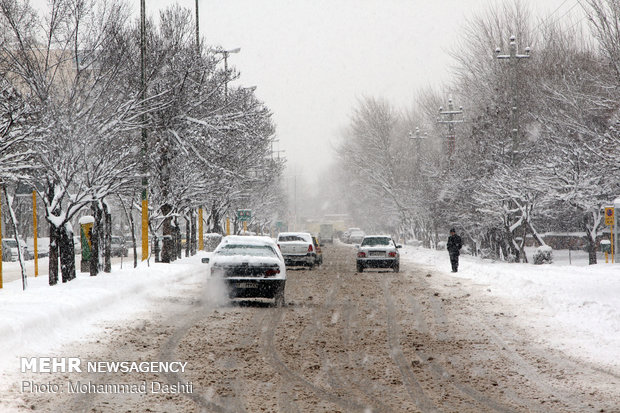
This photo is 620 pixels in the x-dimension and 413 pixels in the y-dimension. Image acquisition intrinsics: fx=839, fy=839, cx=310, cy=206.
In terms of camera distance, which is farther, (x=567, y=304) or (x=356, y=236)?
(x=356, y=236)

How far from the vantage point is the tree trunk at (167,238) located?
109ft

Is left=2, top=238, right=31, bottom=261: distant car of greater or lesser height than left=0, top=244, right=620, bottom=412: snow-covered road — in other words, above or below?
above

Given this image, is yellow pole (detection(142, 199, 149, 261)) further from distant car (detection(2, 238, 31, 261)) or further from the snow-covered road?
distant car (detection(2, 238, 31, 261))

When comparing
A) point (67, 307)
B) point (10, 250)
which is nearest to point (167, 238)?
point (10, 250)

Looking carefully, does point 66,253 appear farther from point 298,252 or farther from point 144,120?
point 298,252

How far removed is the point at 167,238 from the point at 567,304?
789 inches

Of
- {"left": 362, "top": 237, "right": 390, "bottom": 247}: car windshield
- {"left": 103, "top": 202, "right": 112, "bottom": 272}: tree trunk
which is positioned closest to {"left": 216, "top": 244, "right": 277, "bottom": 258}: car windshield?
{"left": 103, "top": 202, "right": 112, "bottom": 272}: tree trunk

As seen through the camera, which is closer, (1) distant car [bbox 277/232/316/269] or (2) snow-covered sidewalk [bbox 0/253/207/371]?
(2) snow-covered sidewalk [bbox 0/253/207/371]

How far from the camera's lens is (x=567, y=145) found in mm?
33781

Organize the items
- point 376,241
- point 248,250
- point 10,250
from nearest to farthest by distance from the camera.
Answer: point 248,250 → point 376,241 → point 10,250

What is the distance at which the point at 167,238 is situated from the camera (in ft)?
110

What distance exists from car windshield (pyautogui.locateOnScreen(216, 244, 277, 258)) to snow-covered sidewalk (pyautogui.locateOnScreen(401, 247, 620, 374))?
5225 mm

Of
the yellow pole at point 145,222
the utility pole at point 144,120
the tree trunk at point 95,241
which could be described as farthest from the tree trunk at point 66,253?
the yellow pole at point 145,222

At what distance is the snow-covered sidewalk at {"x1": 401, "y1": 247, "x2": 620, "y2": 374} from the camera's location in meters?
11.6
